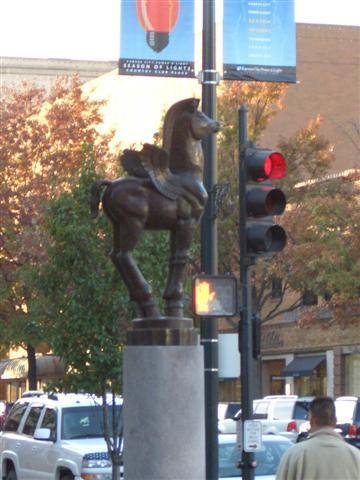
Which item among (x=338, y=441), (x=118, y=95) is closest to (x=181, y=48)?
(x=338, y=441)

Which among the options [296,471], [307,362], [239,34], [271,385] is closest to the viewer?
[296,471]

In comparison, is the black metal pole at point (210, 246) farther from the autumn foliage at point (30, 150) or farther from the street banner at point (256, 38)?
the autumn foliage at point (30, 150)

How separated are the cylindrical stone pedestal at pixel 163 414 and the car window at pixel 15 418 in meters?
11.6

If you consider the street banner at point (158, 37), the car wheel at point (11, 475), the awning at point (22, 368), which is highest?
the street banner at point (158, 37)

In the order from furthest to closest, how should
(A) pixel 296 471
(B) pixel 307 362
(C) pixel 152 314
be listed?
(B) pixel 307 362 < (C) pixel 152 314 < (A) pixel 296 471

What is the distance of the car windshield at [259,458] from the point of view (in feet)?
53.6

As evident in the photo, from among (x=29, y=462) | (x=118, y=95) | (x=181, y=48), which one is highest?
(x=118, y=95)

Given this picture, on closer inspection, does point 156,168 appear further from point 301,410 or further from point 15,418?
point 301,410

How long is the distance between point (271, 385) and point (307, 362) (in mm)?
4445

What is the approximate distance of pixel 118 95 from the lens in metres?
55.8

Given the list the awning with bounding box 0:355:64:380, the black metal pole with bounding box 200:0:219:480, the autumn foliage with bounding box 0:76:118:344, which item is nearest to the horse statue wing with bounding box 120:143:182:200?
the black metal pole with bounding box 200:0:219:480

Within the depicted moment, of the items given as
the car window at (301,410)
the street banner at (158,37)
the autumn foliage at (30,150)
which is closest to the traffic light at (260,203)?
the street banner at (158,37)

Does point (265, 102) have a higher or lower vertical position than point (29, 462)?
higher

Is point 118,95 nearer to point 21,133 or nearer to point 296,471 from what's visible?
point 21,133
